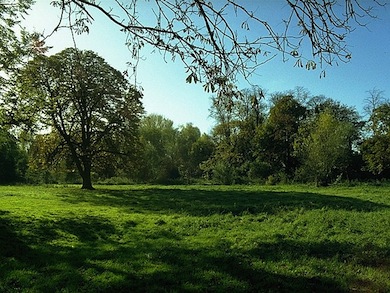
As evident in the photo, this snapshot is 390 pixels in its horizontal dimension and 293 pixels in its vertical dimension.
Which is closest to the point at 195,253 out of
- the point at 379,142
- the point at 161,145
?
the point at 379,142

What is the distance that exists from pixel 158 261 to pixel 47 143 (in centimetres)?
2701

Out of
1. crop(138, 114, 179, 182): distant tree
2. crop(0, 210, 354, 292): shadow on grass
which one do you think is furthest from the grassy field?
crop(138, 114, 179, 182): distant tree

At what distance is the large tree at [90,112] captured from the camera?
3002 centimetres

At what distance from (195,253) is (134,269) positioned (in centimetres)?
182

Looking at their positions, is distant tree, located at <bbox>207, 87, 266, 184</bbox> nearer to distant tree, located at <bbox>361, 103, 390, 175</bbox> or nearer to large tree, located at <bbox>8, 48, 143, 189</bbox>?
distant tree, located at <bbox>361, 103, 390, 175</bbox>

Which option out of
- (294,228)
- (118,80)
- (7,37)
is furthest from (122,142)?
(294,228)

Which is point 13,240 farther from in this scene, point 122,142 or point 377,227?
point 122,142

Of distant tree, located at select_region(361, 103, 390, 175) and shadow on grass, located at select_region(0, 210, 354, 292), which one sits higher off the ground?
distant tree, located at select_region(361, 103, 390, 175)

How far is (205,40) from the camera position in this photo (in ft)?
15.8

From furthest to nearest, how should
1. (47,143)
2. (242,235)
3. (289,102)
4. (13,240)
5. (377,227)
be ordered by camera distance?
(289,102) < (47,143) < (377,227) < (242,235) < (13,240)

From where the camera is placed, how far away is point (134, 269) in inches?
296

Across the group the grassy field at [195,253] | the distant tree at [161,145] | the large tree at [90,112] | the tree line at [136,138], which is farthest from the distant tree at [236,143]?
the grassy field at [195,253]

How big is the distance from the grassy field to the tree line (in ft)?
11.9

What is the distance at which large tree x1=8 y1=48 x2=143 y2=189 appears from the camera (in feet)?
98.5
